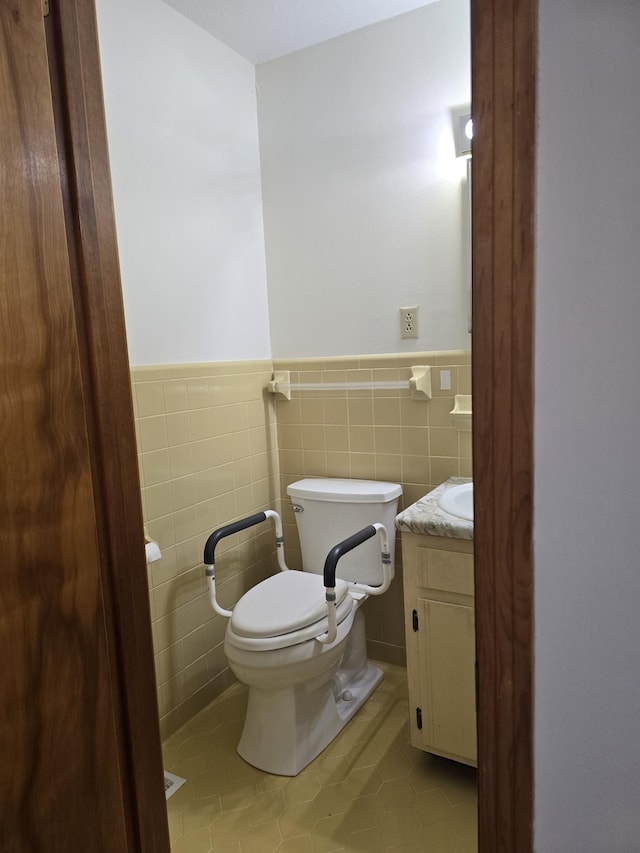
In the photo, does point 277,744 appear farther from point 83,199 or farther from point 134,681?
point 83,199

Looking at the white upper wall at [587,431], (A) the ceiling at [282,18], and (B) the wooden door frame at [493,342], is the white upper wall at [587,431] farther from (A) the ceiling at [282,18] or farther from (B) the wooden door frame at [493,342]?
(A) the ceiling at [282,18]

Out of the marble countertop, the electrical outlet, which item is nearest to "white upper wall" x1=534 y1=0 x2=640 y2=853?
the marble countertop

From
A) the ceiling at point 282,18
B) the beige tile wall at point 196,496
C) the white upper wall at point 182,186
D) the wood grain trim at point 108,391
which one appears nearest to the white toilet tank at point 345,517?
the beige tile wall at point 196,496

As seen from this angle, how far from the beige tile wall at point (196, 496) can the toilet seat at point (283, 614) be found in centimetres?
27

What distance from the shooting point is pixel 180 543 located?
191cm

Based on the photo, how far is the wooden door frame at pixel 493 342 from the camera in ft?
1.86

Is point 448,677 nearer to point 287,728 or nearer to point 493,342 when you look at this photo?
point 287,728

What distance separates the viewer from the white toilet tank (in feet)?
6.53

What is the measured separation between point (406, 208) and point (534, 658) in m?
1.73

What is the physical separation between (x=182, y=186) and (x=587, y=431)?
1.72 meters

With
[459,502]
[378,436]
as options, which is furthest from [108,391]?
[378,436]

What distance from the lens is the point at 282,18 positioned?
188cm

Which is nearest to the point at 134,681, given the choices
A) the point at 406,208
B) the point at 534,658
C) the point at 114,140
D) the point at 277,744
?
the point at 534,658

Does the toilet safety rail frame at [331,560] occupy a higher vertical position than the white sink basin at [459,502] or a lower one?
lower
